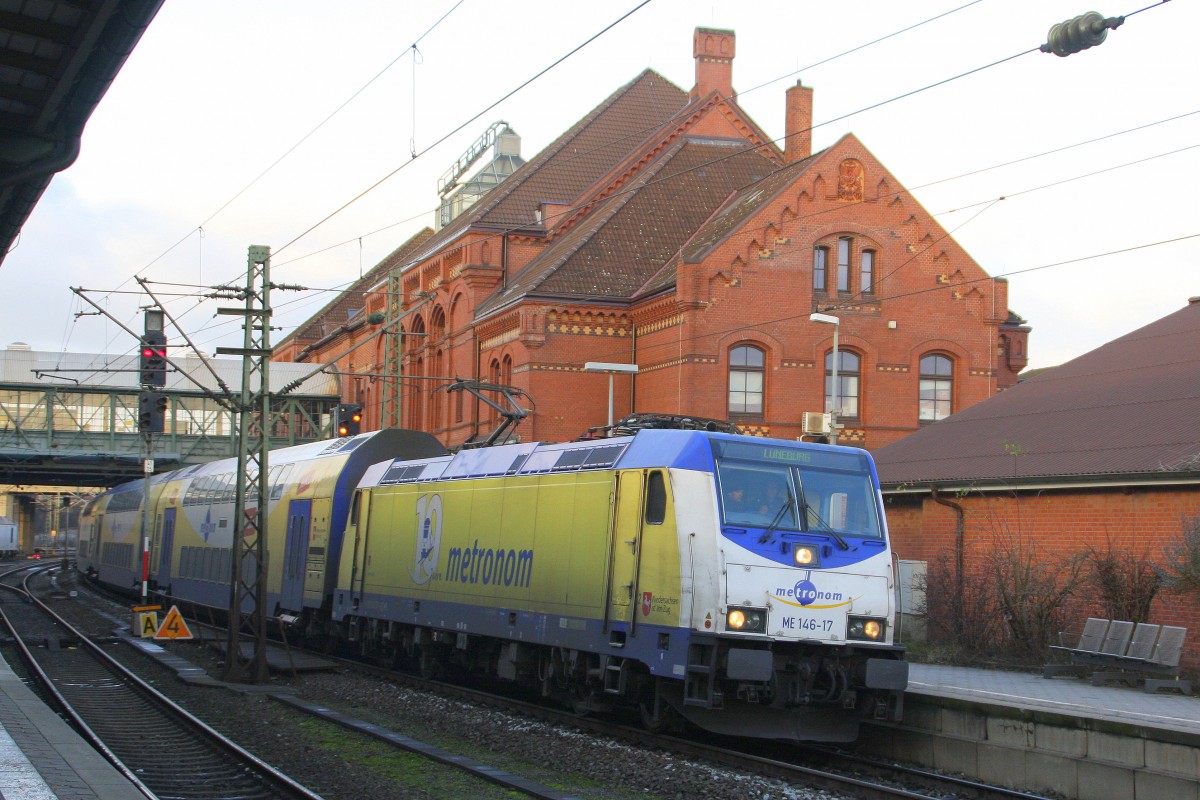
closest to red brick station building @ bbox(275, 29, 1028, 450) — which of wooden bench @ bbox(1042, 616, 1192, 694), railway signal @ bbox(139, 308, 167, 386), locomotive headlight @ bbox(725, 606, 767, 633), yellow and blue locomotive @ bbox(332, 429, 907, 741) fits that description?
railway signal @ bbox(139, 308, 167, 386)

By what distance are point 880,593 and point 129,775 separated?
23.7 feet

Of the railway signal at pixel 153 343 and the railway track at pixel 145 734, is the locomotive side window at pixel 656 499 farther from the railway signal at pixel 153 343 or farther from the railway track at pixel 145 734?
the railway signal at pixel 153 343

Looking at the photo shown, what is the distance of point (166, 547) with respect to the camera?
36.6 meters

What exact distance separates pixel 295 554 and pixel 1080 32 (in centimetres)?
1811

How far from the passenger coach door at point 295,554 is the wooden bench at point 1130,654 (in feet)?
43.2

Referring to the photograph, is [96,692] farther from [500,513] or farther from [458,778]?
[458,778]

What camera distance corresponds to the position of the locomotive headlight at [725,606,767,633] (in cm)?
1305

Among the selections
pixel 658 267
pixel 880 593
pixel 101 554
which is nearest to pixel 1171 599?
pixel 880 593

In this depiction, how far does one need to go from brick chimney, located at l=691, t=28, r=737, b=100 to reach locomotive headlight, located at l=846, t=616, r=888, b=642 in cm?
3870

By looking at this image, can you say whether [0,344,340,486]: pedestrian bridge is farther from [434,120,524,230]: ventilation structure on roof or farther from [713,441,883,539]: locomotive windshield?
[713,441,883,539]: locomotive windshield

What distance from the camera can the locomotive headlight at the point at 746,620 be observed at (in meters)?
13.1

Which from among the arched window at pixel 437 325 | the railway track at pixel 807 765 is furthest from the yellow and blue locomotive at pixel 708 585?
the arched window at pixel 437 325

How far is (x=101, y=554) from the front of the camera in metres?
49.6

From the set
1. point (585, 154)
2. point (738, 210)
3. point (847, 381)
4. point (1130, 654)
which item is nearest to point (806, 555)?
point (1130, 654)
